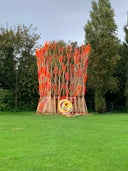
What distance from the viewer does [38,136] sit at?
11.1 meters

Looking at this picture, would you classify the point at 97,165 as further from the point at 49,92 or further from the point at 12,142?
the point at 49,92

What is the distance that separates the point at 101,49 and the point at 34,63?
6.27 meters

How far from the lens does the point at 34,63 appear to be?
3372 centimetres

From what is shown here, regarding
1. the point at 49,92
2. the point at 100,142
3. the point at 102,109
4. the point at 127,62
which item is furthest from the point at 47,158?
the point at 127,62

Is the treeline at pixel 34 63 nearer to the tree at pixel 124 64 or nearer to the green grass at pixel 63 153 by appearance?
the tree at pixel 124 64

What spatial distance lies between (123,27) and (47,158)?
3051cm

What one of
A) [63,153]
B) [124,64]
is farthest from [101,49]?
[63,153]

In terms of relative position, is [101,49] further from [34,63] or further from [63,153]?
[63,153]

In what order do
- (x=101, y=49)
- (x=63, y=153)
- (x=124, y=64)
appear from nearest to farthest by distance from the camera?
(x=63, y=153) < (x=101, y=49) < (x=124, y=64)

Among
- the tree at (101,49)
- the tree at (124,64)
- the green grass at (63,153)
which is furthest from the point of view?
the tree at (124,64)

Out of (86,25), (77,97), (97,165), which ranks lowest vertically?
(97,165)

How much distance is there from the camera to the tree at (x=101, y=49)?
31.8 m

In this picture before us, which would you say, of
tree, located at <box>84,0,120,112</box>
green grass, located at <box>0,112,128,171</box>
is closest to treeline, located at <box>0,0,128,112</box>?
tree, located at <box>84,0,120,112</box>

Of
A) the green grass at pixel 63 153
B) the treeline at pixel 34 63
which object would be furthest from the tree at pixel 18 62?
the green grass at pixel 63 153
